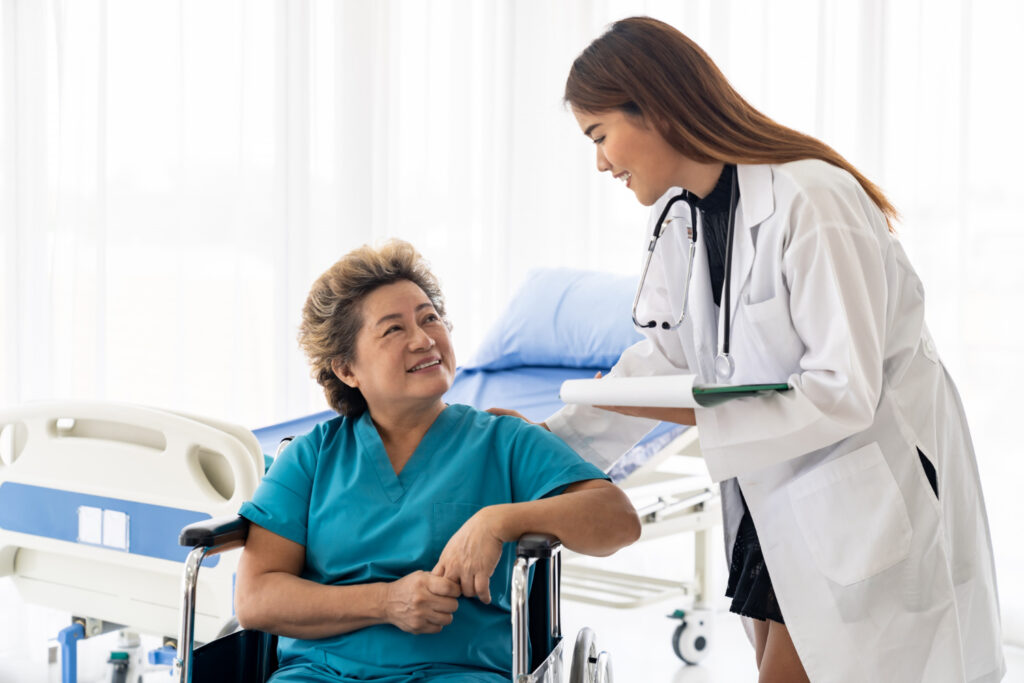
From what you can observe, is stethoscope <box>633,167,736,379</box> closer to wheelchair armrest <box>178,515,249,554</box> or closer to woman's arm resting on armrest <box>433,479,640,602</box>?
woman's arm resting on armrest <box>433,479,640,602</box>

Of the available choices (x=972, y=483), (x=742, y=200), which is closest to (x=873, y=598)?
(x=972, y=483)

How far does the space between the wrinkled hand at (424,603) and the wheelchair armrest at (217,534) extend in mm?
276

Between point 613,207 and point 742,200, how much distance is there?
7.93ft

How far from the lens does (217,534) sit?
4.94 feet

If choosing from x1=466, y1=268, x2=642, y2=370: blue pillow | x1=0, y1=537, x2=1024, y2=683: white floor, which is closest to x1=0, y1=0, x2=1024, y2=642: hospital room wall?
x1=466, y1=268, x2=642, y2=370: blue pillow

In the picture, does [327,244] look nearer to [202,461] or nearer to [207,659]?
[202,461]

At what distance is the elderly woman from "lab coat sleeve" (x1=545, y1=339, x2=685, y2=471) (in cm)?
16

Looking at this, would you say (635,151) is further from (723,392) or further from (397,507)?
(397,507)

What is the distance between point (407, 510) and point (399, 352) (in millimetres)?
255

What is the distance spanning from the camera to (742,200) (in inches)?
57.3

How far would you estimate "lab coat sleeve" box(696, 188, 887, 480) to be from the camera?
1.31 meters

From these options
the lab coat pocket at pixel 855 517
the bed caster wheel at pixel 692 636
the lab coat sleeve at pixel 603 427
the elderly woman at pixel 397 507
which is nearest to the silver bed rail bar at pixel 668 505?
the bed caster wheel at pixel 692 636

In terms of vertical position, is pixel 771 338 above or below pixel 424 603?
above

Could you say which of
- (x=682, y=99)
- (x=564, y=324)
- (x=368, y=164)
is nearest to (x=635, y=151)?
(x=682, y=99)
